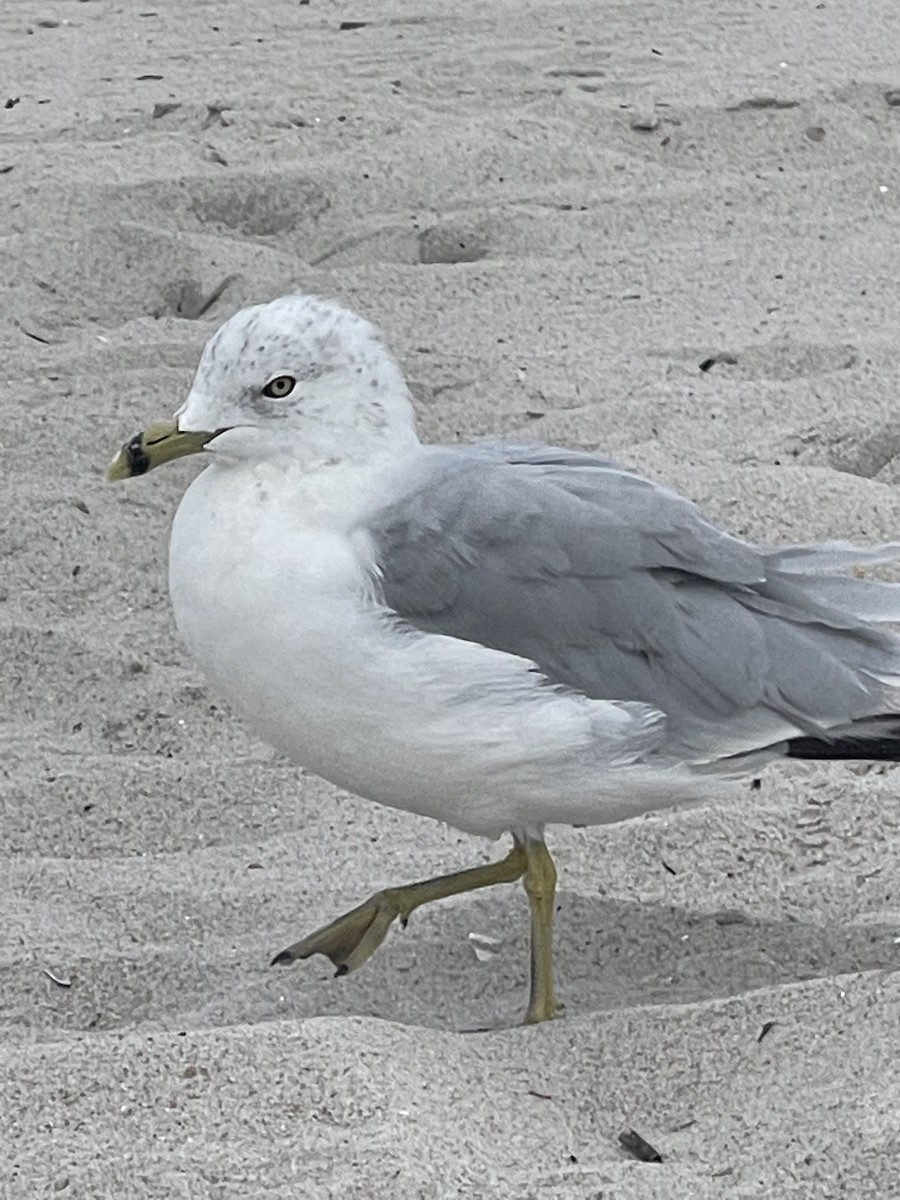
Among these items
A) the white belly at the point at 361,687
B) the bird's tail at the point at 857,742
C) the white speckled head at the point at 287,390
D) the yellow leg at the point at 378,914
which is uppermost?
the white speckled head at the point at 287,390

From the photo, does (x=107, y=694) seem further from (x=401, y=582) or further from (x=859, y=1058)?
(x=859, y=1058)

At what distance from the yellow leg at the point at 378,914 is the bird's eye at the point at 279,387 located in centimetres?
65

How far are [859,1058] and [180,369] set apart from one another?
2.41 m

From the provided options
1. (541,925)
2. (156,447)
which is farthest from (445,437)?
(541,925)

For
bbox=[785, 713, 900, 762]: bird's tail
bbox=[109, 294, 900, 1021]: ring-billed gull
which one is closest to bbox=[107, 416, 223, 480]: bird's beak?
bbox=[109, 294, 900, 1021]: ring-billed gull

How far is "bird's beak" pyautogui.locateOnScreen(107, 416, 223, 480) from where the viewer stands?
2830mm

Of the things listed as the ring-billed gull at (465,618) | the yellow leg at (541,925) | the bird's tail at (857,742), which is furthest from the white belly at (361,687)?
the bird's tail at (857,742)

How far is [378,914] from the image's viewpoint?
2955mm

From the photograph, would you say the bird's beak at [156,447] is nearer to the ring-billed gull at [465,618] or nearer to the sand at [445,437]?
the ring-billed gull at [465,618]

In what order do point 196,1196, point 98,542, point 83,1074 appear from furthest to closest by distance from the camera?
point 98,542 → point 83,1074 → point 196,1196

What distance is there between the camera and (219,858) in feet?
10.7

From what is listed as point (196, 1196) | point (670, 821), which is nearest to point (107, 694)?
point (670, 821)

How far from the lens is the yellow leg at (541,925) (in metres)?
2.83

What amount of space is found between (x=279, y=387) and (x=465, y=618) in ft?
1.20
